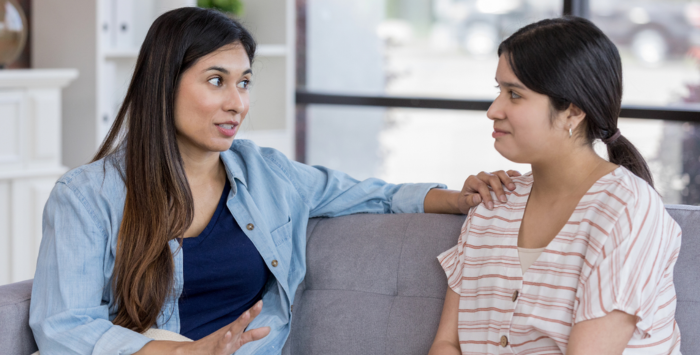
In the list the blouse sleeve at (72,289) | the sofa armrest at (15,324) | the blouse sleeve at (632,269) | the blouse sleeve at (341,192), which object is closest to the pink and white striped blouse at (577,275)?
the blouse sleeve at (632,269)

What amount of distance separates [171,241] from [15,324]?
331mm

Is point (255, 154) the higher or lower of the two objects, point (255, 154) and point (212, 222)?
the higher

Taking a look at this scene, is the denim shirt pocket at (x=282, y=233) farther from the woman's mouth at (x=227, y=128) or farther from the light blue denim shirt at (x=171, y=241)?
the woman's mouth at (x=227, y=128)

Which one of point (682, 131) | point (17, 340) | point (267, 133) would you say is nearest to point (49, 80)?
point (267, 133)

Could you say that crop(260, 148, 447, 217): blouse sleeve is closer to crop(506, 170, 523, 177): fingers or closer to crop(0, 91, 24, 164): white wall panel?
crop(506, 170, 523, 177): fingers

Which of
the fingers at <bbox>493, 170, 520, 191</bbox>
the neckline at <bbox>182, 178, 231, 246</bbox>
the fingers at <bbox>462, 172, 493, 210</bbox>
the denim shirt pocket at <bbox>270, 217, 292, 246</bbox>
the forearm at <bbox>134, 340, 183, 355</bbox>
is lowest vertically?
the forearm at <bbox>134, 340, 183, 355</bbox>

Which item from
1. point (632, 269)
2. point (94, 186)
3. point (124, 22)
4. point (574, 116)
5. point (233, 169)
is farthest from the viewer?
point (124, 22)

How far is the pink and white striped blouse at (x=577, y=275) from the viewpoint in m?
1.18

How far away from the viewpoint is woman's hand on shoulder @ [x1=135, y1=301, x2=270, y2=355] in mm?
1229

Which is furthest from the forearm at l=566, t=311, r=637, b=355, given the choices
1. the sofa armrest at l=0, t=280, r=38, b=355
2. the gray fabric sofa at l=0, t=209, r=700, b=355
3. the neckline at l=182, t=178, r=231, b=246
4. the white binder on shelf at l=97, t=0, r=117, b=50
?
the white binder on shelf at l=97, t=0, r=117, b=50

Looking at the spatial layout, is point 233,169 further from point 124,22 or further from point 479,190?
point 124,22

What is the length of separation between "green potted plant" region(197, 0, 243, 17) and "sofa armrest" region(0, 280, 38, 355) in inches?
85.9

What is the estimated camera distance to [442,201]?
1696 mm

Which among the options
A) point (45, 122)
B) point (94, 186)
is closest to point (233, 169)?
point (94, 186)
